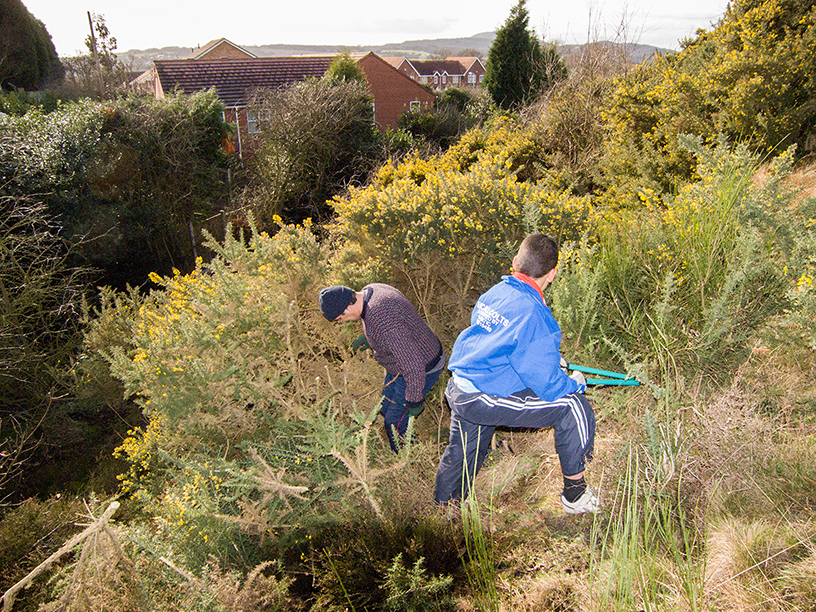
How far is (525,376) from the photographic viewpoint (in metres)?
2.59

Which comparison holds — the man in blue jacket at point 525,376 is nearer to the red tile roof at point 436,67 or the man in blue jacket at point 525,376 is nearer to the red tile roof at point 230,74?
the red tile roof at point 230,74

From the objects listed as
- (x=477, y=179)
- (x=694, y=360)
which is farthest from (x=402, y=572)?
(x=477, y=179)

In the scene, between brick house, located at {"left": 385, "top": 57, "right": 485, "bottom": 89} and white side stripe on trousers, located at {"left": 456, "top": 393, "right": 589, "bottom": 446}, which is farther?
brick house, located at {"left": 385, "top": 57, "right": 485, "bottom": 89}

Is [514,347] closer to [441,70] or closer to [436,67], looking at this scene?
[441,70]

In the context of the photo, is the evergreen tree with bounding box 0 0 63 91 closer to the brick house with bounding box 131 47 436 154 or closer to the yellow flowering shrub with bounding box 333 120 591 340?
the brick house with bounding box 131 47 436 154

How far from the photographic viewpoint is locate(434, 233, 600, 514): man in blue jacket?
2586 millimetres

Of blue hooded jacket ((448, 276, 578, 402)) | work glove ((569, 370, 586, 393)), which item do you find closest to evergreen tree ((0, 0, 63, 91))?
blue hooded jacket ((448, 276, 578, 402))

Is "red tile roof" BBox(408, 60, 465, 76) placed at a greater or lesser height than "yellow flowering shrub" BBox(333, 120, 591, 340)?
greater

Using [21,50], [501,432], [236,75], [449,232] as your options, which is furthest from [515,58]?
[21,50]

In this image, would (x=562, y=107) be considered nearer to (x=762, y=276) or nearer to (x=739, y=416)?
(x=762, y=276)

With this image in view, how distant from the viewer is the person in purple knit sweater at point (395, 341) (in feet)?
11.4

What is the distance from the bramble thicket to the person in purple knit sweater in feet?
1.01

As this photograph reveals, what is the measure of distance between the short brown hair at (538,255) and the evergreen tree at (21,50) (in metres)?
30.0

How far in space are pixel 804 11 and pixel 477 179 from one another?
17.1 feet
